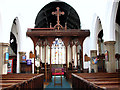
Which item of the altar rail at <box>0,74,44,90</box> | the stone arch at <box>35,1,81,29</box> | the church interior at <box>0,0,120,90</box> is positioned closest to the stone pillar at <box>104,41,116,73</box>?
the church interior at <box>0,0,120,90</box>

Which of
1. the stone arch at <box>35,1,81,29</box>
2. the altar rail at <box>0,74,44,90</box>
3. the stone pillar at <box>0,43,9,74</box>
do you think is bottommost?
the altar rail at <box>0,74,44,90</box>

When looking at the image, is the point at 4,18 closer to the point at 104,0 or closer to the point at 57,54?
the point at 104,0

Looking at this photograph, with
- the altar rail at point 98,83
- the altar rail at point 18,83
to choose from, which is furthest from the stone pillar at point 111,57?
the altar rail at point 18,83

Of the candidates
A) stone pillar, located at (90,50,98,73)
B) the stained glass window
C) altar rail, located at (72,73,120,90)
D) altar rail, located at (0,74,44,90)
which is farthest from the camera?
the stained glass window

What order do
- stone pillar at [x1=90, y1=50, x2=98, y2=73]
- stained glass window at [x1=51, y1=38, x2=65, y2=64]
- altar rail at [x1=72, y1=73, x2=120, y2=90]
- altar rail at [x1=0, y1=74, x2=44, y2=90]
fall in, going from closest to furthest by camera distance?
altar rail at [x1=72, y1=73, x2=120, y2=90] → altar rail at [x1=0, y1=74, x2=44, y2=90] → stone pillar at [x1=90, y1=50, x2=98, y2=73] → stained glass window at [x1=51, y1=38, x2=65, y2=64]

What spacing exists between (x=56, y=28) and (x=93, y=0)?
10.6ft

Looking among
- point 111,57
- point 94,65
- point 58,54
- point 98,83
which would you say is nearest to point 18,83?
point 98,83

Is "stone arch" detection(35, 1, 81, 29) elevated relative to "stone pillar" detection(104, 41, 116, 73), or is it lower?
elevated

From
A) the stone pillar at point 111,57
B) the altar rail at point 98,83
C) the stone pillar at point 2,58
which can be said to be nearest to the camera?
the altar rail at point 98,83

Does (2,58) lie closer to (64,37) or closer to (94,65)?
(64,37)

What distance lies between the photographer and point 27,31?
430 inches

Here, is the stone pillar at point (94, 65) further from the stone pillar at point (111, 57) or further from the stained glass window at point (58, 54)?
the stained glass window at point (58, 54)

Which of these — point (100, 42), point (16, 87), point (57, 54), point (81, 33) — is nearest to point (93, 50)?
point (81, 33)

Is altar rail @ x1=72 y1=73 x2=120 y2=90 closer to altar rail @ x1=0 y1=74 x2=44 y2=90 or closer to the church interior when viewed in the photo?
altar rail @ x1=0 y1=74 x2=44 y2=90
